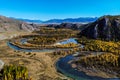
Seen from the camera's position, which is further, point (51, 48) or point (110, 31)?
Result: point (110, 31)

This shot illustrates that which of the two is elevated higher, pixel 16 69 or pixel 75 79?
pixel 16 69

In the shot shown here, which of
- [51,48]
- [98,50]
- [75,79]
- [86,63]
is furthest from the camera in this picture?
[51,48]

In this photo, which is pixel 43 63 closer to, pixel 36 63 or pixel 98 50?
pixel 36 63

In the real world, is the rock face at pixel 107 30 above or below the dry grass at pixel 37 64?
above

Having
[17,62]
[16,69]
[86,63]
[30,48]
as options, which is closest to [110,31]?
[30,48]

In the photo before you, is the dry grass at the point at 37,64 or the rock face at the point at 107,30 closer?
the dry grass at the point at 37,64

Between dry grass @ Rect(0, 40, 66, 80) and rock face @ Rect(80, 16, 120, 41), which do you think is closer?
dry grass @ Rect(0, 40, 66, 80)

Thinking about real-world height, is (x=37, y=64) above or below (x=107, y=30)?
below

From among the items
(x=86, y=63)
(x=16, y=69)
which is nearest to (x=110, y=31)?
(x=86, y=63)

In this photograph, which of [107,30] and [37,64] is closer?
[37,64]

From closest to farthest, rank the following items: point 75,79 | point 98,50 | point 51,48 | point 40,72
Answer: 1. point 75,79
2. point 40,72
3. point 98,50
4. point 51,48
